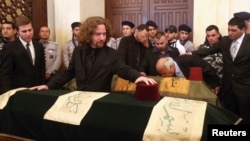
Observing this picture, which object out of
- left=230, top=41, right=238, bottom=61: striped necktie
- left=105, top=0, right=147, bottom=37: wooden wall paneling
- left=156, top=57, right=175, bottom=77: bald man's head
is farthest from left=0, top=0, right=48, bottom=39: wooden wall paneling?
left=230, top=41, right=238, bottom=61: striped necktie

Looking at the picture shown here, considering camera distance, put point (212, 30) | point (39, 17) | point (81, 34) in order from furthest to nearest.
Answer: point (39, 17), point (212, 30), point (81, 34)

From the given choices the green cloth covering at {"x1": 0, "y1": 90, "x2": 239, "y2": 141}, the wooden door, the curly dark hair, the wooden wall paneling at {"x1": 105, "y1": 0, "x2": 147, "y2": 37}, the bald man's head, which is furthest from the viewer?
the wooden wall paneling at {"x1": 105, "y1": 0, "x2": 147, "y2": 37}

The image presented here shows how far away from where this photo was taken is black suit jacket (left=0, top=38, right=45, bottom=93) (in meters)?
3.03

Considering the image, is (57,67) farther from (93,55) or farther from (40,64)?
(93,55)

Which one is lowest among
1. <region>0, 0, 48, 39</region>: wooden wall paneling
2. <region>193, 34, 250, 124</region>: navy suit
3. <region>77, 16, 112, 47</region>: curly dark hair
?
<region>193, 34, 250, 124</region>: navy suit

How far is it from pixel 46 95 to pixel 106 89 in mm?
524

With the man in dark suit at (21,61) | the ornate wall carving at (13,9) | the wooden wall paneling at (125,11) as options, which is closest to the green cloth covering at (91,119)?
the man in dark suit at (21,61)

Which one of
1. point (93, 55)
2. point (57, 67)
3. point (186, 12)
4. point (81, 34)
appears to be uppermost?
point (186, 12)

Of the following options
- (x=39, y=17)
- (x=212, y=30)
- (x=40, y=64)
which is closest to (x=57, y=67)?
(x=39, y=17)

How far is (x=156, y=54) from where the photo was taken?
3.90 m

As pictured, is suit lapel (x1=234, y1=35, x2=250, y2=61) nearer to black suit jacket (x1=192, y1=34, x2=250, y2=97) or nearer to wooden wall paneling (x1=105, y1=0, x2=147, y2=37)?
black suit jacket (x1=192, y1=34, x2=250, y2=97)

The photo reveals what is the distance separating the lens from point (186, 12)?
571 cm

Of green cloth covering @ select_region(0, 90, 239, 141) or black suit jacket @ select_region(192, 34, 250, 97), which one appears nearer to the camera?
green cloth covering @ select_region(0, 90, 239, 141)

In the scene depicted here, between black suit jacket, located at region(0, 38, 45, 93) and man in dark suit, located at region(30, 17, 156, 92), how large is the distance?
32.0 inches
